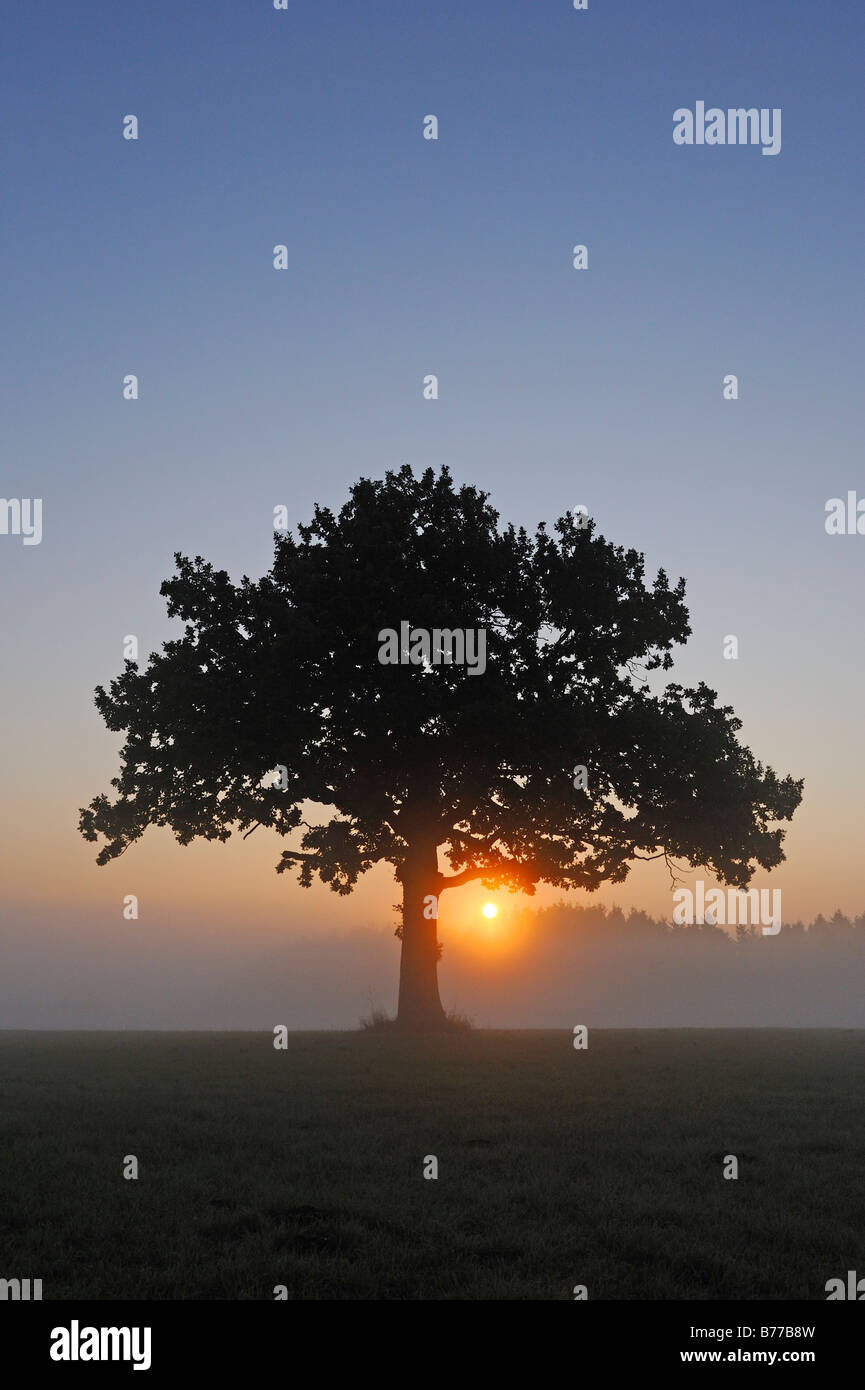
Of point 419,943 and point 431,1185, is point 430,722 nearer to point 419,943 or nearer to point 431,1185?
point 419,943

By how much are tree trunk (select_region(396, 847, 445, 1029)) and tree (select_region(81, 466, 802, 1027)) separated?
0.09 m

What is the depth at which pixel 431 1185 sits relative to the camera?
12.8 meters

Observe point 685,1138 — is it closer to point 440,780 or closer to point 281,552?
point 440,780

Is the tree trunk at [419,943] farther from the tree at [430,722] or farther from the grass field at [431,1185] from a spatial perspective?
the grass field at [431,1185]

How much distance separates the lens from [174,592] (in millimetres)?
39250

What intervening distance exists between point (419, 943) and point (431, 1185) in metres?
26.8

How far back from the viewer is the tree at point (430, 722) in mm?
35562

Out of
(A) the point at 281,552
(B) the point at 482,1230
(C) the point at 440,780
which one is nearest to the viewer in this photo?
(B) the point at 482,1230

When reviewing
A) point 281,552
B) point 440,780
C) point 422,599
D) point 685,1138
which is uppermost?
point 281,552

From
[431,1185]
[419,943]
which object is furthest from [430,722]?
[431,1185]

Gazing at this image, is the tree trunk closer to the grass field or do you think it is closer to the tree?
the tree
